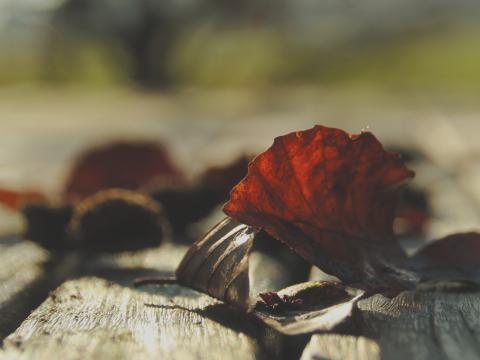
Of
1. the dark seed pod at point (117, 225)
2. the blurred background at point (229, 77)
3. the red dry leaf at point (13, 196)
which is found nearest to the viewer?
the dark seed pod at point (117, 225)

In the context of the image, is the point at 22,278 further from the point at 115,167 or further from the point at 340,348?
the point at 115,167

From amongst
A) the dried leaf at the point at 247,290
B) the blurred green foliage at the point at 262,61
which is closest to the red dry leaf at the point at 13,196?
the dried leaf at the point at 247,290

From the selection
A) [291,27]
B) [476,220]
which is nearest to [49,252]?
[476,220]

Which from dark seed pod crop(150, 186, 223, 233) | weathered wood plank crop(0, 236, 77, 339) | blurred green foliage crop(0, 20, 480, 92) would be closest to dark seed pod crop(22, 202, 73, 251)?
weathered wood plank crop(0, 236, 77, 339)

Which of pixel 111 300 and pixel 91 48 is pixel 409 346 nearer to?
pixel 111 300

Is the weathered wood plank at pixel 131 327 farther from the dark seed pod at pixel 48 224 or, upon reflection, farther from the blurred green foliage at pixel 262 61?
the blurred green foliage at pixel 262 61

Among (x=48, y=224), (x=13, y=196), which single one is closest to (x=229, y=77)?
(x=13, y=196)

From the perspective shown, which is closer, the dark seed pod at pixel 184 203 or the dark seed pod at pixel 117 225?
the dark seed pod at pixel 117 225
